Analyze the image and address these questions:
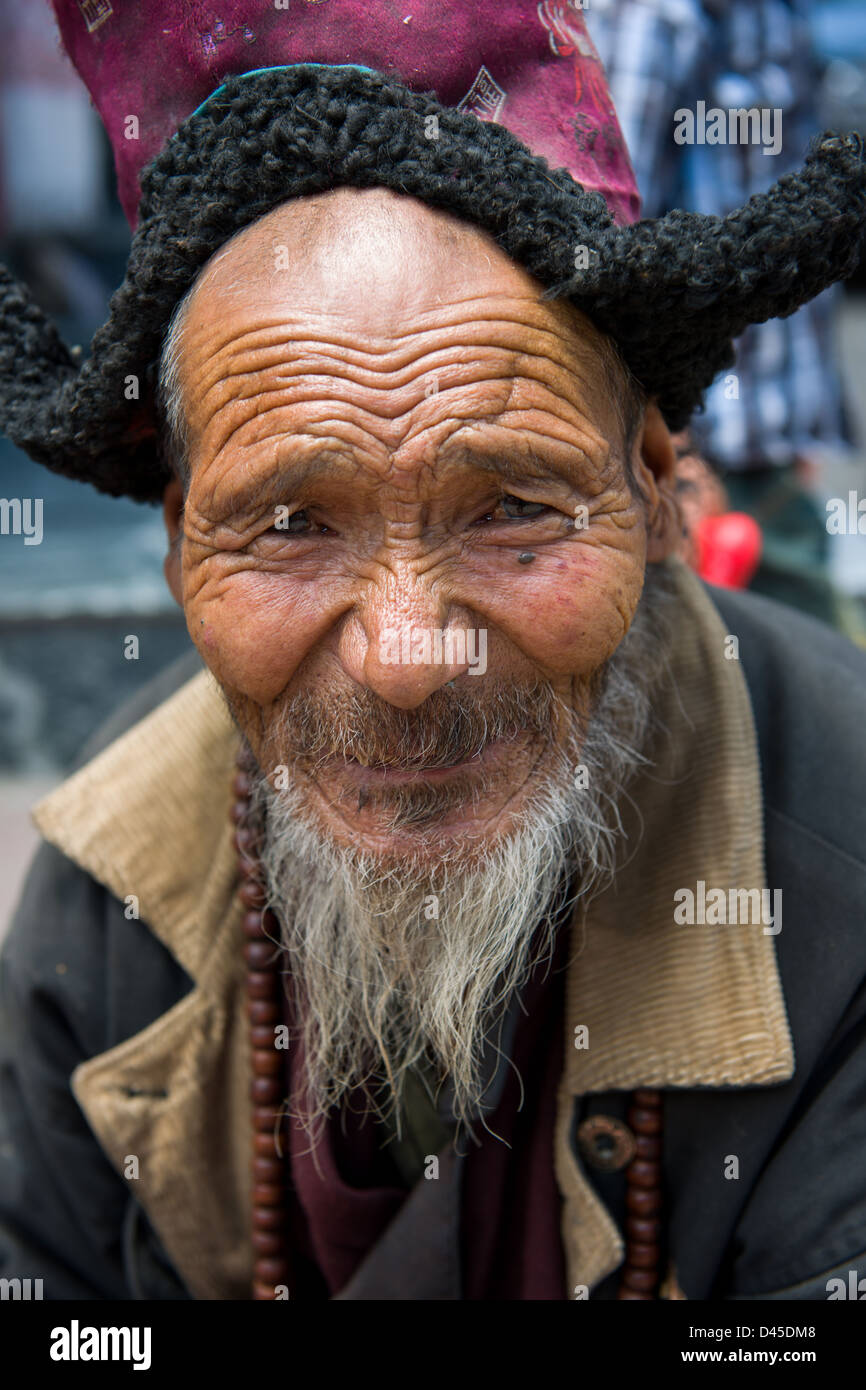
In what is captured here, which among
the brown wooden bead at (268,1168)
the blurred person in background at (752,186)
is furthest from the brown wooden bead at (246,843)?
the blurred person in background at (752,186)

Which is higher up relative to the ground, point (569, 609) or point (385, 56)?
point (385, 56)

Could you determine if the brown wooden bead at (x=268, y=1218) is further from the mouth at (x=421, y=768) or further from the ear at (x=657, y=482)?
the ear at (x=657, y=482)

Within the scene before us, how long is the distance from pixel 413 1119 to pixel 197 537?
3.40ft

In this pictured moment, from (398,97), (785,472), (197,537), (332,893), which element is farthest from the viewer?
(785,472)

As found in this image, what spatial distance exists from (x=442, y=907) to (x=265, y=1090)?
563mm

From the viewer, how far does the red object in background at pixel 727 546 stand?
332 cm

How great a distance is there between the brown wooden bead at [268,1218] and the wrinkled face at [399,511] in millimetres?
769

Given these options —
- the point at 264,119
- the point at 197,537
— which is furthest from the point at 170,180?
the point at 197,537

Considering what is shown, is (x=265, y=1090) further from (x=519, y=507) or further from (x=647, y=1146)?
(x=519, y=507)

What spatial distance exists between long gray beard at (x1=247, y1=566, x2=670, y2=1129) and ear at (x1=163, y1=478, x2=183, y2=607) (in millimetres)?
332

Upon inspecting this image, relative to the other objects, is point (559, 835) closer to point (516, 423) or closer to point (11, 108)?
point (516, 423)

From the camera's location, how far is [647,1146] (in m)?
2.00

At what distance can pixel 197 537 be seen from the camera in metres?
1.78

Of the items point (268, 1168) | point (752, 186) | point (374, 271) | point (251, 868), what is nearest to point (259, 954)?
point (251, 868)
